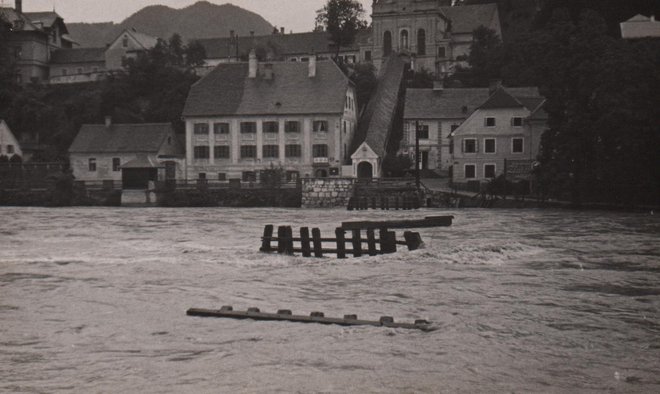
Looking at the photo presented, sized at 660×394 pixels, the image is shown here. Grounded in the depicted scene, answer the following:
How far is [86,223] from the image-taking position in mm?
47844

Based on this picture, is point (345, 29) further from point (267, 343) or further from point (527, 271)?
point (267, 343)

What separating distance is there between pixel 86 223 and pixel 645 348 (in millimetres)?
38179

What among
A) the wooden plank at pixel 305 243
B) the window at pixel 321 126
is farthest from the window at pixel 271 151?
the wooden plank at pixel 305 243

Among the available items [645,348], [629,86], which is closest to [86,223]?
[629,86]

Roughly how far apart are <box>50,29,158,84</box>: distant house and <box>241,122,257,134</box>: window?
3035 cm

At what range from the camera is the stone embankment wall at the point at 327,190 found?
65.1 metres

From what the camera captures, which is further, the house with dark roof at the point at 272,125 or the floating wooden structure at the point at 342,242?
the house with dark roof at the point at 272,125

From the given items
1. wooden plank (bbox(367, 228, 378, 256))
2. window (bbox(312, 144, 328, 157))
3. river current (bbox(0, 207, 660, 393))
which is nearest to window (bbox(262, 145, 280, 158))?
window (bbox(312, 144, 328, 157))

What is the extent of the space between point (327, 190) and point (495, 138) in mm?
15873

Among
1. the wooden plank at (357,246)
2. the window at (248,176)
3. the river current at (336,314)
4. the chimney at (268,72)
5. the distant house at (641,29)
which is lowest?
the river current at (336,314)

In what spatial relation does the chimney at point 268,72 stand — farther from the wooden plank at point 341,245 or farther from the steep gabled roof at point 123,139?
the wooden plank at point 341,245

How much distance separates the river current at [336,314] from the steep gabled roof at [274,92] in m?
40.9

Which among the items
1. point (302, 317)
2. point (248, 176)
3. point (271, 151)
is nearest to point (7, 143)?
point (248, 176)

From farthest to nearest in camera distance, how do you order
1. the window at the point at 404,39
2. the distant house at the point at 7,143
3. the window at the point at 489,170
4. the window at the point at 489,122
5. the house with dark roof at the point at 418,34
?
the window at the point at 404,39 < the house with dark roof at the point at 418,34 < the distant house at the point at 7,143 < the window at the point at 489,170 < the window at the point at 489,122
